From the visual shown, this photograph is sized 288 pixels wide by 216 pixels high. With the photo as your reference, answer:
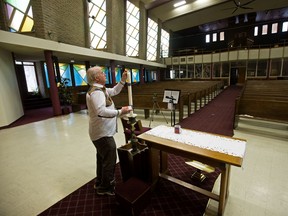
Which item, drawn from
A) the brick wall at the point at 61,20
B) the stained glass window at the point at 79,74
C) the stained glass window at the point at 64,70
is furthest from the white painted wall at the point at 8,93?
the stained glass window at the point at 79,74

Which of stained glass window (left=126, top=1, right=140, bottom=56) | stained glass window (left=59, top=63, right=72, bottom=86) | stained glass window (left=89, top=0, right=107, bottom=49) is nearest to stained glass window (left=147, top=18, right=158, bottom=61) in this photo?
stained glass window (left=126, top=1, right=140, bottom=56)

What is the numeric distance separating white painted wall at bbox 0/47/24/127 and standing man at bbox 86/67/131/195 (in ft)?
14.4

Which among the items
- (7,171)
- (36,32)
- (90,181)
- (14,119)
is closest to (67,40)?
(36,32)

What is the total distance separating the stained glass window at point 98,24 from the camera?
812cm

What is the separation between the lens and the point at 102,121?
1.43 meters

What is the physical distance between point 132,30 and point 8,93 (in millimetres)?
8946

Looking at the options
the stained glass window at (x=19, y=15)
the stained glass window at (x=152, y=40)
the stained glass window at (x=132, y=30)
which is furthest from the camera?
the stained glass window at (x=152, y=40)

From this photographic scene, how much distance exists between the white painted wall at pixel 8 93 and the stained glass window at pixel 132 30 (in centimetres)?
731

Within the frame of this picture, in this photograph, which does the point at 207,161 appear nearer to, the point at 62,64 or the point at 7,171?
the point at 7,171

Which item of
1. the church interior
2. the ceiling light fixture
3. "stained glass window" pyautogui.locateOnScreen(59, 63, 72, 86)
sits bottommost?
the church interior

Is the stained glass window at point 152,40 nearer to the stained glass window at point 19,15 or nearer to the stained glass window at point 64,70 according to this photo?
the stained glass window at point 64,70

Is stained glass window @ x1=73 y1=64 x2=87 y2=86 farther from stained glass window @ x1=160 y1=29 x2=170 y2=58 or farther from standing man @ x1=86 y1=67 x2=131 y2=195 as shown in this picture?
standing man @ x1=86 y1=67 x2=131 y2=195

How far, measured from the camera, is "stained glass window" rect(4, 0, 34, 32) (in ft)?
17.8

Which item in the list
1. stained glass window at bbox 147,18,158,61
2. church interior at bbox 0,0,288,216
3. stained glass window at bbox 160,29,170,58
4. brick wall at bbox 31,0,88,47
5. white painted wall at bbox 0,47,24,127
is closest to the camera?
church interior at bbox 0,0,288,216
